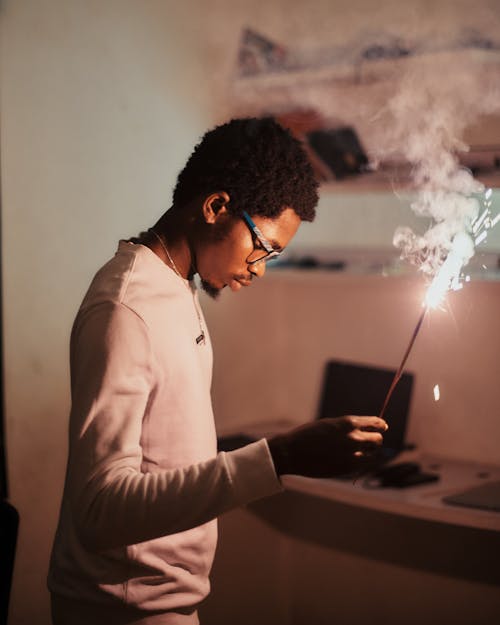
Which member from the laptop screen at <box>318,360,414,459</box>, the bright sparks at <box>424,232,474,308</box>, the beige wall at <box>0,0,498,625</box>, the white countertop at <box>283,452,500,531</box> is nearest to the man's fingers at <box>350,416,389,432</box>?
the bright sparks at <box>424,232,474,308</box>

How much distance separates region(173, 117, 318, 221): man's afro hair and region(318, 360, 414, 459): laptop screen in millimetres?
1216

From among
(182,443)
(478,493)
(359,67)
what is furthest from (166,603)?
(359,67)

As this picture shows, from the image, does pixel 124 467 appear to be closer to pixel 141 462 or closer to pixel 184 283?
pixel 141 462

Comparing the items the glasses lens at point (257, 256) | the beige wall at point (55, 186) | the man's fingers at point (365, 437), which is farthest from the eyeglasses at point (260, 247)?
the beige wall at point (55, 186)

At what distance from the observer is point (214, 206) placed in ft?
3.93

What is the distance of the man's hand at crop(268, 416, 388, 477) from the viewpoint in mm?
957

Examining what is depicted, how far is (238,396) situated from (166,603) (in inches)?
64.1

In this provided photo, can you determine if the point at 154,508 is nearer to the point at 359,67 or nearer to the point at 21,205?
the point at 21,205

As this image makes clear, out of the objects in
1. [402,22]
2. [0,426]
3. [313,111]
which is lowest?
[0,426]

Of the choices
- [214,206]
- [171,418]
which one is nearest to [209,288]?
[214,206]

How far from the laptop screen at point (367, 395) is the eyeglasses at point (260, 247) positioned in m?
1.22

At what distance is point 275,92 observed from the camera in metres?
2.36

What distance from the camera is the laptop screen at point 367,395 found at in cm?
232

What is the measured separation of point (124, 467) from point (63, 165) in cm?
147
